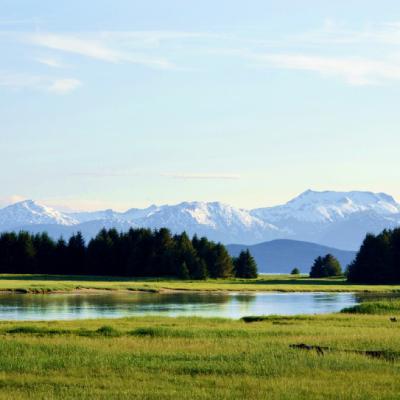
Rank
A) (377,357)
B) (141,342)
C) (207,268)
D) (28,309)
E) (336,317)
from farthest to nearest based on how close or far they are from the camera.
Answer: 1. (207,268)
2. (28,309)
3. (336,317)
4. (141,342)
5. (377,357)

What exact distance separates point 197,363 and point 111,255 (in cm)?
12582

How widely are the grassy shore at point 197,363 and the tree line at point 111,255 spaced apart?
4123 inches

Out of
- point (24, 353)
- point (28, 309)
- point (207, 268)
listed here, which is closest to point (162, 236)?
point (207, 268)

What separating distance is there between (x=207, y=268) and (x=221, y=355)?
120 m

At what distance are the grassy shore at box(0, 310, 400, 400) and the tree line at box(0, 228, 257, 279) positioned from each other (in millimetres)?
104712

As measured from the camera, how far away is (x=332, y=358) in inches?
1342

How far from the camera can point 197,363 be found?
3288cm

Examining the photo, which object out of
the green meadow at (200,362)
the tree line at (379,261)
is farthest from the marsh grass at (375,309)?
the tree line at (379,261)

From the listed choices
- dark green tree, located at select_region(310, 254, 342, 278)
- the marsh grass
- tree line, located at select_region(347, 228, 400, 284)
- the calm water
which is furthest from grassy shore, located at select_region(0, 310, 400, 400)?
dark green tree, located at select_region(310, 254, 342, 278)

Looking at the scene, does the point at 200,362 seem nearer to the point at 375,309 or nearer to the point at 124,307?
the point at 375,309

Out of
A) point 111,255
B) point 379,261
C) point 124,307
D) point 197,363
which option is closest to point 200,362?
point 197,363

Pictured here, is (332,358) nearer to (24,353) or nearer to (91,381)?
(91,381)

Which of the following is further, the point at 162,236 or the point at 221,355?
the point at 162,236

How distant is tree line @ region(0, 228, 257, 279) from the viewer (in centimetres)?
15375
